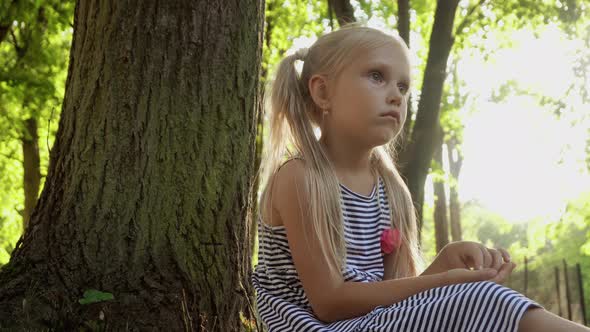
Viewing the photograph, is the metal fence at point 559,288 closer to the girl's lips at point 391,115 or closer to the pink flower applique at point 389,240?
the pink flower applique at point 389,240

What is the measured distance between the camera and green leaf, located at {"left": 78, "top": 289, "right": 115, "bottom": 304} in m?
2.64

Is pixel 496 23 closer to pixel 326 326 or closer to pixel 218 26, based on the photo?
pixel 218 26

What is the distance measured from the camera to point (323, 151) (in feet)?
8.42

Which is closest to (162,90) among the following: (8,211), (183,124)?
(183,124)

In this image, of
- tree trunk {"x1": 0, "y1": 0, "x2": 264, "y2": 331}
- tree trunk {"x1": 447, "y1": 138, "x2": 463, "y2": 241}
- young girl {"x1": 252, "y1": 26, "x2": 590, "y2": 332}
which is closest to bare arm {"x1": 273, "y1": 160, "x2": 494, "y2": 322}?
young girl {"x1": 252, "y1": 26, "x2": 590, "y2": 332}

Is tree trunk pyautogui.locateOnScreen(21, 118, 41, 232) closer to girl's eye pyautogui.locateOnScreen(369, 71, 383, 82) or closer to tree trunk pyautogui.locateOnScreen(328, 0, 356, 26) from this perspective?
tree trunk pyautogui.locateOnScreen(328, 0, 356, 26)

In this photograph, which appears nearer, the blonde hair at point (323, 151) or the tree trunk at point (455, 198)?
the blonde hair at point (323, 151)

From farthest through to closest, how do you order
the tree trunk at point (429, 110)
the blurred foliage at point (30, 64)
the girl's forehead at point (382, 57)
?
the blurred foliage at point (30, 64) → the tree trunk at point (429, 110) → the girl's forehead at point (382, 57)

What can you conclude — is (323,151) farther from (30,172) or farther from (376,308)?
(30,172)

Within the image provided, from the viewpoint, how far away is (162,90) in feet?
9.87

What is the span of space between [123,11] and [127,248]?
1.09 metres

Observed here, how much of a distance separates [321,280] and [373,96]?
2.28 ft

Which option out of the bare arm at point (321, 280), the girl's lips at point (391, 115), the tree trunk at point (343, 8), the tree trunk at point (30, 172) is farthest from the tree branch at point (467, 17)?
the bare arm at point (321, 280)

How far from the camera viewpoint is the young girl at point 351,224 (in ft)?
6.56
